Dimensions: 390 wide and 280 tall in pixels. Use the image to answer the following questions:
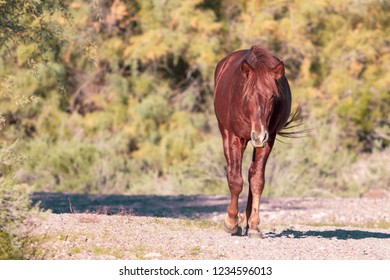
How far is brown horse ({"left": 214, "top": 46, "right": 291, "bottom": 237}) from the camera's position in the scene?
420 inches

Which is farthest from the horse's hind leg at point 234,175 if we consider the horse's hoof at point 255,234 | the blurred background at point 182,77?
the blurred background at point 182,77

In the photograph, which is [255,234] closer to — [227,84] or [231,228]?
[231,228]

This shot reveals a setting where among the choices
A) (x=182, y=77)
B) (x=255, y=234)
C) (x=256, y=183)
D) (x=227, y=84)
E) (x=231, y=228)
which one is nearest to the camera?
(x=255, y=234)

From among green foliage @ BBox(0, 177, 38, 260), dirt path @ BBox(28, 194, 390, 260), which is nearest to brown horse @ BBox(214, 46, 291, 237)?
dirt path @ BBox(28, 194, 390, 260)

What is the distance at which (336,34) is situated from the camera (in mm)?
29766

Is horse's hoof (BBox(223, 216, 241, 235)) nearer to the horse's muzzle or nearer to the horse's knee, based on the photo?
the horse's knee

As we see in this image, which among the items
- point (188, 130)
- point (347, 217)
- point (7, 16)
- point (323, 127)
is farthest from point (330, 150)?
point (7, 16)

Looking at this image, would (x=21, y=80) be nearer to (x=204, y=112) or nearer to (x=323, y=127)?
(x=204, y=112)

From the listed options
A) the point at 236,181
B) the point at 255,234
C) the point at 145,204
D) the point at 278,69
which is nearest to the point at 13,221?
the point at 255,234

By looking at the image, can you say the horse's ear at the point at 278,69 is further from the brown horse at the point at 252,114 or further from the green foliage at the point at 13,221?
the green foliage at the point at 13,221

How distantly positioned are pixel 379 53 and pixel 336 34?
1.57m

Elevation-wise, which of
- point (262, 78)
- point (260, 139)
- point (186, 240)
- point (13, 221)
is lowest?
point (186, 240)

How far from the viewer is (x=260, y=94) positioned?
10672mm

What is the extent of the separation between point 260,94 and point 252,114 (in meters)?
0.25
